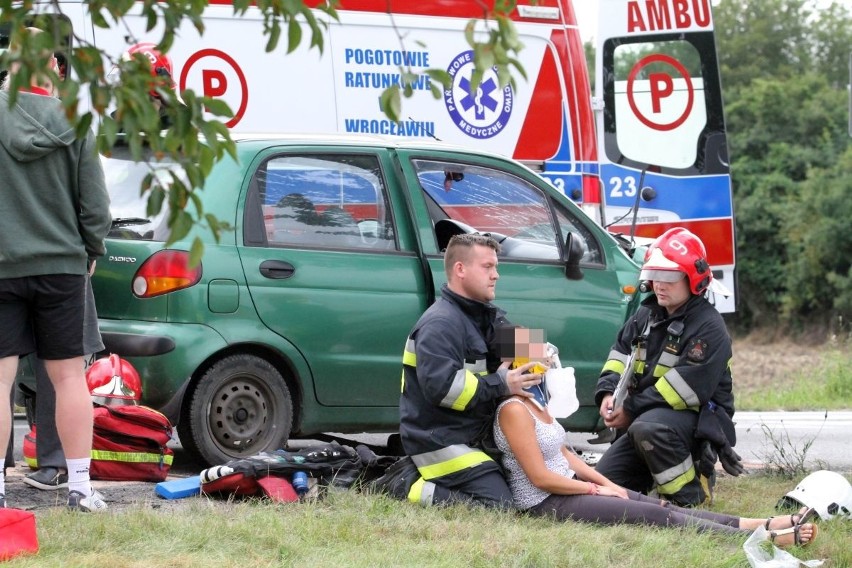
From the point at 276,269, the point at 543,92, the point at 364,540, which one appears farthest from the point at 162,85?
the point at 543,92

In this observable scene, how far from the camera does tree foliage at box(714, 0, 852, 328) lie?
42.3m

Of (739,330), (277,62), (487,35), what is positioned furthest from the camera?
(739,330)

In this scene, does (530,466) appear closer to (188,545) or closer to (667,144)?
(188,545)

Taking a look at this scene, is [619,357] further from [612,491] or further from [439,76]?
[439,76]

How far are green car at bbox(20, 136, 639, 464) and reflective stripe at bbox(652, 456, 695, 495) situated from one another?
4.48ft

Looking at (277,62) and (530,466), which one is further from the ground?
(277,62)

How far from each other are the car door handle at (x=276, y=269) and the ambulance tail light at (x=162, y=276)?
0.34 meters

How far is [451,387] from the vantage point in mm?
5414

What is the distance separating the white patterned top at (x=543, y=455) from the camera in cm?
551

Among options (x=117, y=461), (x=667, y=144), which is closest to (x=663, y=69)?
(x=667, y=144)

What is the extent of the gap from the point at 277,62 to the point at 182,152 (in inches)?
277

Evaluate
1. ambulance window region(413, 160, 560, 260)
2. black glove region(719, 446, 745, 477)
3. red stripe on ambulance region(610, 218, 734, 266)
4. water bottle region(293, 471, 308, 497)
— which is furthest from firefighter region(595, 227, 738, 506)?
red stripe on ambulance region(610, 218, 734, 266)

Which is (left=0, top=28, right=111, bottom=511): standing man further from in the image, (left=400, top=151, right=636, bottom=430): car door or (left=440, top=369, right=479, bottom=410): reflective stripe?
(left=400, top=151, right=636, bottom=430): car door

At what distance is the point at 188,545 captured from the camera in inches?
190
